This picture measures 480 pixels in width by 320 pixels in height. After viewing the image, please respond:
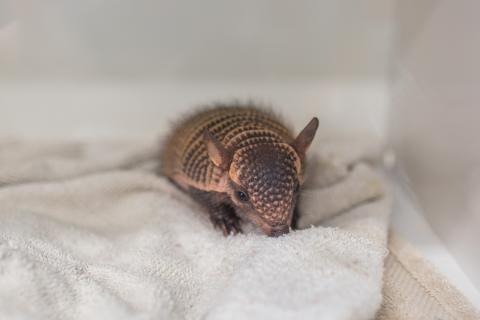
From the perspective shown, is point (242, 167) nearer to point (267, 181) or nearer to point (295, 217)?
point (267, 181)

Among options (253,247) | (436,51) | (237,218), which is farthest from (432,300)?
(436,51)

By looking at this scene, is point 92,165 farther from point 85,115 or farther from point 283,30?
point 283,30

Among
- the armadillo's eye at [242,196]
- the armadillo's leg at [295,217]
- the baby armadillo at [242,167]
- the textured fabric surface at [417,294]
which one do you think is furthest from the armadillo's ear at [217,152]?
the textured fabric surface at [417,294]

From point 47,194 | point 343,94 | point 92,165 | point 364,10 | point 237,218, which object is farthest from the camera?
point 343,94

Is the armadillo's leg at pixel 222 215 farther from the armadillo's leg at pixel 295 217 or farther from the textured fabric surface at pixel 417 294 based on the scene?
the textured fabric surface at pixel 417 294

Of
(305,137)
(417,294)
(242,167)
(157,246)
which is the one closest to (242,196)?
(242,167)

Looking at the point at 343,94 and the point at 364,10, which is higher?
the point at 364,10

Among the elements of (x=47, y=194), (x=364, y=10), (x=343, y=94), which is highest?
(x=364, y=10)
